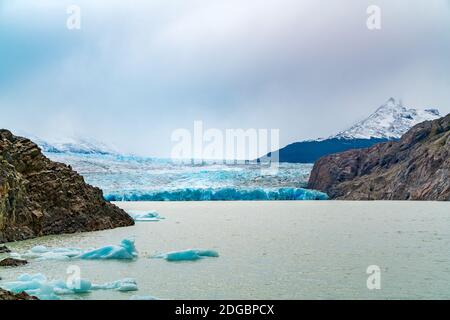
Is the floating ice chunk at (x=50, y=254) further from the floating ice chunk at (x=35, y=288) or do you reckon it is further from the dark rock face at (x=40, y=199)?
the floating ice chunk at (x=35, y=288)

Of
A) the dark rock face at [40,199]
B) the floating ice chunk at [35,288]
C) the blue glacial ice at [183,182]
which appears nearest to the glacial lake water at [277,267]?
the floating ice chunk at [35,288]

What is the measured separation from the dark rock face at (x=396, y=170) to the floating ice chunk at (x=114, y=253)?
2662 inches

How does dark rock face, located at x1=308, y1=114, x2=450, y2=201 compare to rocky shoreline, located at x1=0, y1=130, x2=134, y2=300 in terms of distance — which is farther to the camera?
dark rock face, located at x1=308, y1=114, x2=450, y2=201

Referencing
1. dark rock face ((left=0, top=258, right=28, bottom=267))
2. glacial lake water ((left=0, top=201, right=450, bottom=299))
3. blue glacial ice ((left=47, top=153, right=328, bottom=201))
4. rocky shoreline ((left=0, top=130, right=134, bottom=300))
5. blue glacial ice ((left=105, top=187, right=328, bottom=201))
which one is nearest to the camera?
glacial lake water ((left=0, top=201, right=450, bottom=299))

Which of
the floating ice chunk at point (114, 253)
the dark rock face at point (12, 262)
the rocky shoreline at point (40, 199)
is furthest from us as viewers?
the rocky shoreline at point (40, 199)

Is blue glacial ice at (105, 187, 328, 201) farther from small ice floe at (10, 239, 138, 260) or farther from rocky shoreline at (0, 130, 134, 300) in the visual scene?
small ice floe at (10, 239, 138, 260)

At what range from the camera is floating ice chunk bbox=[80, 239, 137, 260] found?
1809 cm

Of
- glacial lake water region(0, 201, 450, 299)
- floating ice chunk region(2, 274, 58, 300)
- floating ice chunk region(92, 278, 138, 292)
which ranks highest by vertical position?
floating ice chunk region(2, 274, 58, 300)

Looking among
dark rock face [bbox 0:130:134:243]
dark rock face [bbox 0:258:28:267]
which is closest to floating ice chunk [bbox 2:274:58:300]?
dark rock face [bbox 0:258:28:267]

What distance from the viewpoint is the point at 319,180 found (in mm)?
110500

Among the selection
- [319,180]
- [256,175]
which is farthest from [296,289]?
[319,180]

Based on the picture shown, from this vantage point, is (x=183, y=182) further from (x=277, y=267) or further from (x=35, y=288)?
(x=35, y=288)

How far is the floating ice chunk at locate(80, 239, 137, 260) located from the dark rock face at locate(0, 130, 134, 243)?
268 inches

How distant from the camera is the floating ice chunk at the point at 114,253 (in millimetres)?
18094
